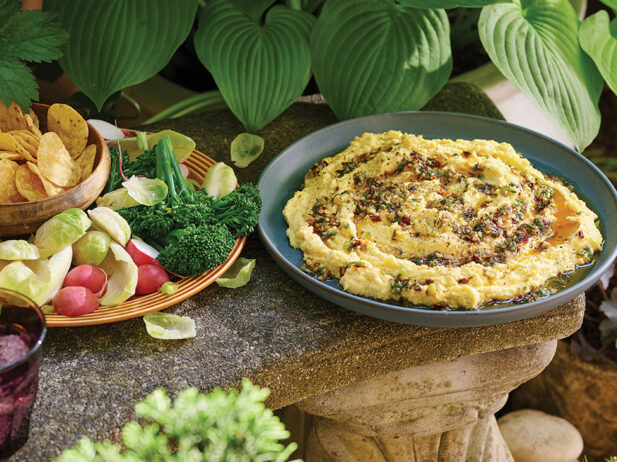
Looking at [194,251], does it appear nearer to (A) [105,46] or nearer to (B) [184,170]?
(B) [184,170]

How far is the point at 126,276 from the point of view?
1683mm

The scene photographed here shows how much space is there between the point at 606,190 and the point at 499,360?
0.62 metres

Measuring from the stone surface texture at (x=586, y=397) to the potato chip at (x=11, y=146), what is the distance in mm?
2139

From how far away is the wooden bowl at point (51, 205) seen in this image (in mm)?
1624

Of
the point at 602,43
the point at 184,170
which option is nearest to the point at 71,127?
the point at 184,170

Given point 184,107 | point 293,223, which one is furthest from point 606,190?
point 184,107

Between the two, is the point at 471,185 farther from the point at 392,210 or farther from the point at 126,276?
the point at 126,276

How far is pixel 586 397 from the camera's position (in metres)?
2.74

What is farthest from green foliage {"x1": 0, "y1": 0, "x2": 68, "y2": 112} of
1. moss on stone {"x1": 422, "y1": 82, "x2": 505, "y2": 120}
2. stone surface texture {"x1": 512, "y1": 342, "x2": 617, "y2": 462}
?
stone surface texture {"x1": 512, "y1": 342, "x2": 617, "y2": 462}

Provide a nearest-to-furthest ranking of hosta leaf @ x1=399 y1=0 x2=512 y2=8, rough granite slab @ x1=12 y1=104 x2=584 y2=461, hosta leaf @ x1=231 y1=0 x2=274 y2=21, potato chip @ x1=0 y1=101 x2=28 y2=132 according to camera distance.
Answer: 1. rough granite slab @ x1=12 y1=104 x2=584 y2=461
2. potato chip @ x1=0 y1=101 x2=28 y2=132
3. hosta leaf @ x1=399 y1=0 x2=512 y2=8
4. hosta leaf @ x1=231 y1=0 x2=274 y2=21

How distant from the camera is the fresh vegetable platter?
161cm

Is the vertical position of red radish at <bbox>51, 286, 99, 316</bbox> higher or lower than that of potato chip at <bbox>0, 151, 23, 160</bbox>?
lower

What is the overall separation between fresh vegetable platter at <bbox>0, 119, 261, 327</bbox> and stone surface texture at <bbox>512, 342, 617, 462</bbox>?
161 cm

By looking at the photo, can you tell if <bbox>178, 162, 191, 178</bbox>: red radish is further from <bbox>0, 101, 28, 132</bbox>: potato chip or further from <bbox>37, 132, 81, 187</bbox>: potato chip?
<bbox>0, 101, 28, 132</bbox>: potato chip
